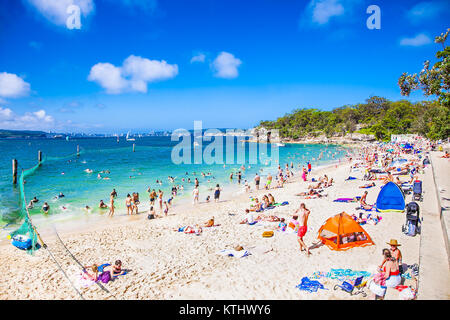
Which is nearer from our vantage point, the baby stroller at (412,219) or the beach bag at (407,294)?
the beach bag at (407,294)

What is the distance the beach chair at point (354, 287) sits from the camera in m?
5.68

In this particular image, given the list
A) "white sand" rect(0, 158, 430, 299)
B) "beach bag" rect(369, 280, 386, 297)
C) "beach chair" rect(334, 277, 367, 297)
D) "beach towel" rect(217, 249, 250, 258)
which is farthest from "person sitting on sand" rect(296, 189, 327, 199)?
"beach bag" rect(369, 280, 386, 297)

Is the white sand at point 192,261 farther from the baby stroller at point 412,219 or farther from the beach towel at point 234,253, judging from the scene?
the baby stroller at point 412,219

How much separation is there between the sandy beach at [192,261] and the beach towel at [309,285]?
0.13 metres

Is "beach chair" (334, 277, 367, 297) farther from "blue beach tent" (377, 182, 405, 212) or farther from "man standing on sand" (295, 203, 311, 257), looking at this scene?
"blue beach tent" (377, 182, 405, 212)

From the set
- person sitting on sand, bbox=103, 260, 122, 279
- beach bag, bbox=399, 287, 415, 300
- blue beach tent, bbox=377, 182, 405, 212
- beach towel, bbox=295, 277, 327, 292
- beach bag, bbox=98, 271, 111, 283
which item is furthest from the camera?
blue beach tent, bbox=377, 182, 405, 212

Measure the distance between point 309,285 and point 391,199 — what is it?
7950 mm

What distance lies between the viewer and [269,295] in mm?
5910

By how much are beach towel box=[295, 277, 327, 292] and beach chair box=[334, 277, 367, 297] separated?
0.38 meters

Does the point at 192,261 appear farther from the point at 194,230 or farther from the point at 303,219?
the point at 303,219

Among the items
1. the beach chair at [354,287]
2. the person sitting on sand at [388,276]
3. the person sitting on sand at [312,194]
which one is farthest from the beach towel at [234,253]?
the person sitting on sand at [312,194]

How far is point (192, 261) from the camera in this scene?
8.12 m

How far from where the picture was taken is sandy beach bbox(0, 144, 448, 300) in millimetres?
6391
